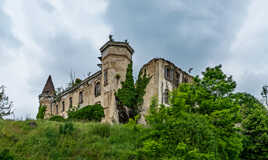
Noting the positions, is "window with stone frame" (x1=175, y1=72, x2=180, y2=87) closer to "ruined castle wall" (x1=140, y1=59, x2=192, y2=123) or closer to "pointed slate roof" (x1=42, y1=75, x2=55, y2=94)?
"ruined castle wall" (x1=140, y1=59, x2=192, y2=123)

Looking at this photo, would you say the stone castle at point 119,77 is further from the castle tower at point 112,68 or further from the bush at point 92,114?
the bush at point 92,114

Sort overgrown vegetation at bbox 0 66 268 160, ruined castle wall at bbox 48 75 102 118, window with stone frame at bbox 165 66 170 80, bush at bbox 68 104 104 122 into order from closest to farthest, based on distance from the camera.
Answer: overgrown vegetation at bbox 0 66 268 160 → bush at bbox 68 104 104 122 → window with stone frame at bbox 165 66 170 80 → ruined castle wall at bbox 48 75 102 118

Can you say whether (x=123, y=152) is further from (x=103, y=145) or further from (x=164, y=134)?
(x=164, y=134)

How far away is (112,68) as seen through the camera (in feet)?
90.3

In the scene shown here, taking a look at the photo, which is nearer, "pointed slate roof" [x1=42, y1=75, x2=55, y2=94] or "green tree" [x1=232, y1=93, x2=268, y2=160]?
"green tree" [x1=232, y1=93, x2=268, y2=160]

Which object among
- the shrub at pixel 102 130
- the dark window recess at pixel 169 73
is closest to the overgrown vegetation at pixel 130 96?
the dark window recess at pixel 169 73

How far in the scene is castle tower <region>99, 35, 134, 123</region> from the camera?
26828 mm

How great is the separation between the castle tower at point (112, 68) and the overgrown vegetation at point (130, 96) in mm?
694

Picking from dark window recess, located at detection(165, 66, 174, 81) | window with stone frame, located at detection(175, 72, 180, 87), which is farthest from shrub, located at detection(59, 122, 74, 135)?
window with stone frame, located at detection(175, 72, 180, 87)

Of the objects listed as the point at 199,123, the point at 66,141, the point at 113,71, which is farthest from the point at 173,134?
the point at 113,71

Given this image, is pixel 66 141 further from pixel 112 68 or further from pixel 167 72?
pixel 167 72

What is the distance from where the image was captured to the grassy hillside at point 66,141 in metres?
14.0

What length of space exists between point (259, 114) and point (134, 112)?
12.1 m

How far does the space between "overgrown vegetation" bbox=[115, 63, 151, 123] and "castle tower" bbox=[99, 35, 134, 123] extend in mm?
694
